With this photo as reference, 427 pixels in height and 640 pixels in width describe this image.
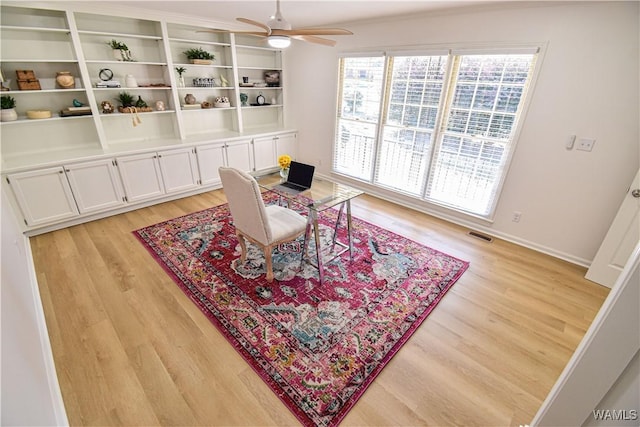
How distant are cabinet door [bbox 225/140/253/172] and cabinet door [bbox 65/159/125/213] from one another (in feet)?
4.77

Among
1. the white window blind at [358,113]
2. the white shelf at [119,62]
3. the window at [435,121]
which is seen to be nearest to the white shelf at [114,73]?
the white shelf at [119,62]

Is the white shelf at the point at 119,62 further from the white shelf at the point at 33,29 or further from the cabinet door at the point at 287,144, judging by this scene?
the cabinet door at the point at 287,144

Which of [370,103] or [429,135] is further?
[370,103]

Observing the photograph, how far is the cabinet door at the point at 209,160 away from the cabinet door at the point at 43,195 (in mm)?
1464

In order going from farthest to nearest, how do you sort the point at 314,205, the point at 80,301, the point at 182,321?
the point at 314,205 → the point at 80,301 → the point at 182,321

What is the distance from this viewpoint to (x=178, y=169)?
3820 millimetres

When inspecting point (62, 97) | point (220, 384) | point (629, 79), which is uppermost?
point (629, 79)

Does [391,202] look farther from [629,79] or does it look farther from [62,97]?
[62,97]

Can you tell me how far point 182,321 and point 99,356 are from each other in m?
0.49

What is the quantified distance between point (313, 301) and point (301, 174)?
4.00 ft

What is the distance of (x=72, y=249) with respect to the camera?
281 cm

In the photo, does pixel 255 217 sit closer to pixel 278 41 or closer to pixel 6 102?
pixel 278 41

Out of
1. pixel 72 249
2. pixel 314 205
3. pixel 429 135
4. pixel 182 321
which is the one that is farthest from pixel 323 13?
pixel 72 249

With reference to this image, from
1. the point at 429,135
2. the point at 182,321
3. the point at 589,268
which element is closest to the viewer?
the point at 182,321
